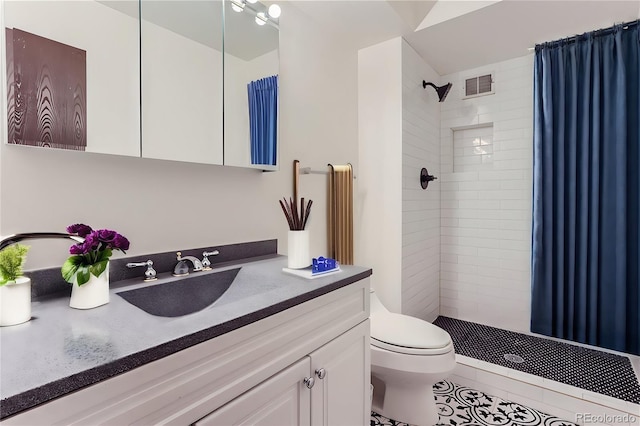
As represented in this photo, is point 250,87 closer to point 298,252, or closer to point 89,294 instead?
point 298,252

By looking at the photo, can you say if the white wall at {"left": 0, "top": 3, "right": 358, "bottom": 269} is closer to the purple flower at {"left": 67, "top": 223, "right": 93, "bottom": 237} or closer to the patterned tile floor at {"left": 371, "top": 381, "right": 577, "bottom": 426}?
the purple flower at {"left": 67, "top": 223, "right": 93, "bottom": 237}

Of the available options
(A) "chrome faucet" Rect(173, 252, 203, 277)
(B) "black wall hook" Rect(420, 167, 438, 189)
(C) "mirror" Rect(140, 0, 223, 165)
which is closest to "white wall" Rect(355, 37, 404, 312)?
(B) "black wall hook" Rect(420, 167, 438, 189)

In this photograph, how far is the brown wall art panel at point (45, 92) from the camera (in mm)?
962

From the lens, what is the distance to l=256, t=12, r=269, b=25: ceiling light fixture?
1.67 meters

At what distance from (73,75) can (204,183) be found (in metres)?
0.59

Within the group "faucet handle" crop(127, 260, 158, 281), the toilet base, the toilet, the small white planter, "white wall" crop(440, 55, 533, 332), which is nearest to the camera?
the small white planter

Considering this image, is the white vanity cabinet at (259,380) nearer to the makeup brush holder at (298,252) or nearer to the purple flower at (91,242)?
the makeup brush holder at (298,252)

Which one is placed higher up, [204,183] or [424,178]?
[424,178]

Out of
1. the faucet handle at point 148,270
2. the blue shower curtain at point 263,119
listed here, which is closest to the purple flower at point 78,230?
the faucet handle at point 148,270

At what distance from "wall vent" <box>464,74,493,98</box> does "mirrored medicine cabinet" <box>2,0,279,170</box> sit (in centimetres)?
191

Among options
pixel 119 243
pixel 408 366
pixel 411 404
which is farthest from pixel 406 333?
pixel 119 243

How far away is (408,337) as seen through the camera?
1736 mm

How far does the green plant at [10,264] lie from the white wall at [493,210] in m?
2.94

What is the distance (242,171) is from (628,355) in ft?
8.96
